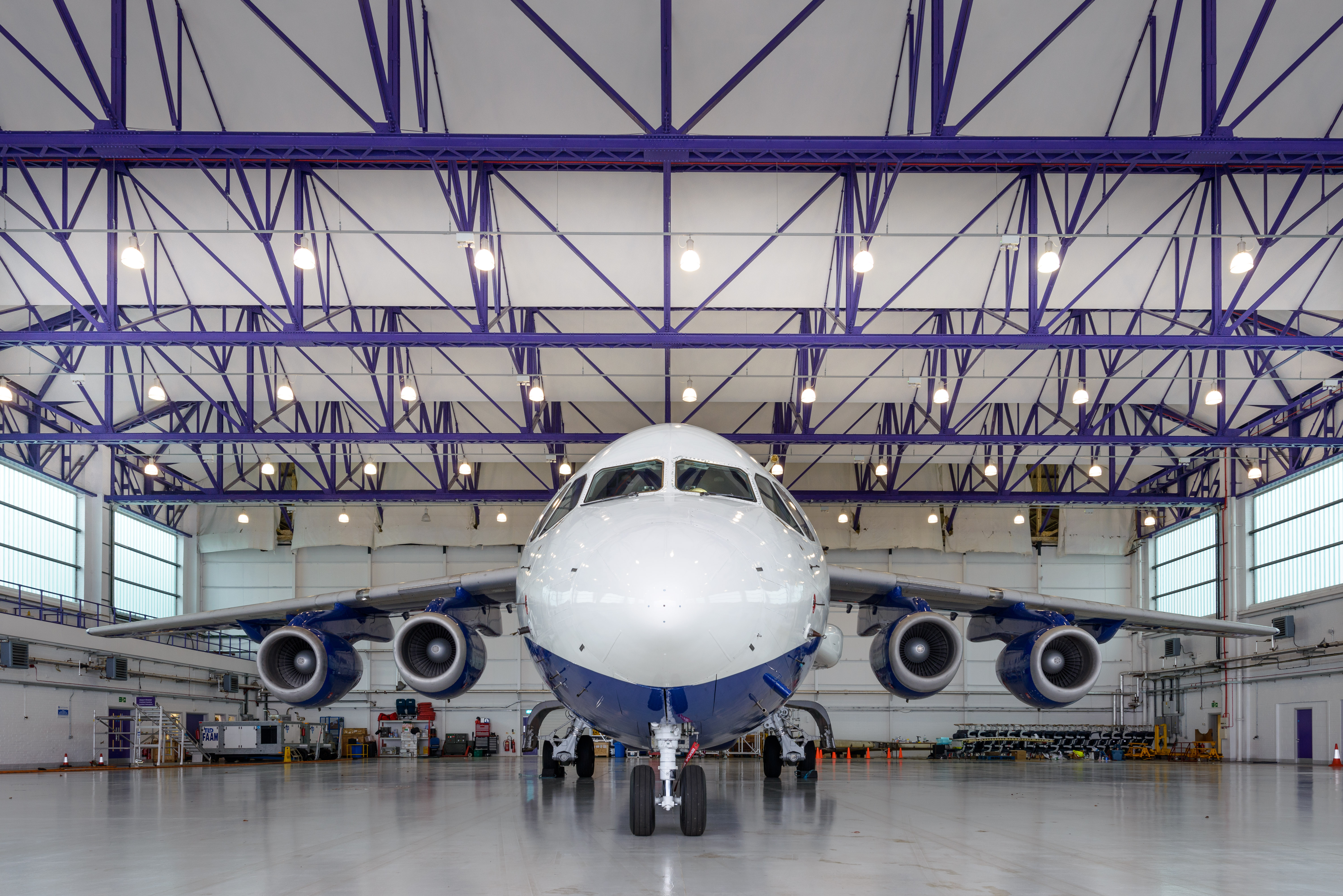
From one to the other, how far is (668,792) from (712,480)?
9.22 ft

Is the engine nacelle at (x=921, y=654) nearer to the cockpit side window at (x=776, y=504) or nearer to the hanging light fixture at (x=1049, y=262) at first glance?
the cockpit side window at (x=776, y=504)

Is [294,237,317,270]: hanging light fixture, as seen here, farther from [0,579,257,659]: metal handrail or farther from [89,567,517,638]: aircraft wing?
[0,579,257,659]: metal handrail

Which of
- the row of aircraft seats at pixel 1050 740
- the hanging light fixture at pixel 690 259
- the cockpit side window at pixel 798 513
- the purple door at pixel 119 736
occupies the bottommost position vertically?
the row of aircraft seats at pixel 1050 740

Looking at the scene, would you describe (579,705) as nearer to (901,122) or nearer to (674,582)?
(674,582)

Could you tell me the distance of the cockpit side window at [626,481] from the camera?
1000cm

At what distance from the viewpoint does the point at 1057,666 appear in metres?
14.3

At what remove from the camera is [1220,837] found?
30.7 ft

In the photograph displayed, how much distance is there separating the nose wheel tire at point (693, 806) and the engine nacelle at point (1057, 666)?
648cm

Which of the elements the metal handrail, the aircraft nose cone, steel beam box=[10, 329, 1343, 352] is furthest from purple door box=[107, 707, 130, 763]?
the aircraft nose cone

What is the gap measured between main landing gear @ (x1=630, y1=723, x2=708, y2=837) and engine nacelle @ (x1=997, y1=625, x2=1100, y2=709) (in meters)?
6.49

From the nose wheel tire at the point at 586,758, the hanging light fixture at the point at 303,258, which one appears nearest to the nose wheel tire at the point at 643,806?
the nose wheel tire at the point at 586,758

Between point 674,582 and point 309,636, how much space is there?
8.08 metres

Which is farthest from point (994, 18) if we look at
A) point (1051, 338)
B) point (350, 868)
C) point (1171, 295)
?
point (350, 868)

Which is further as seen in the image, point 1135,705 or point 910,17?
point 1135,705
